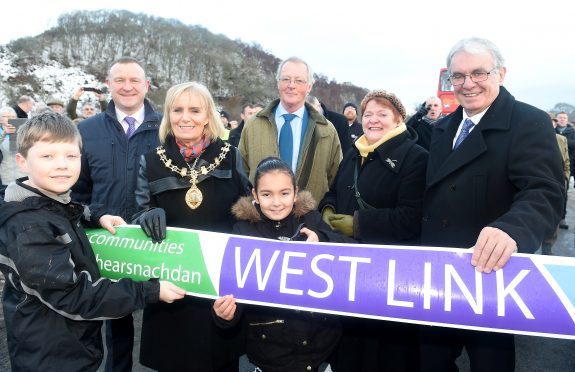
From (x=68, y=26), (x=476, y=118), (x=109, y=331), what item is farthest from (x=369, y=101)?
(x=68, y=26)

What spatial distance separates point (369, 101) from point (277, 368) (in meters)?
1.87

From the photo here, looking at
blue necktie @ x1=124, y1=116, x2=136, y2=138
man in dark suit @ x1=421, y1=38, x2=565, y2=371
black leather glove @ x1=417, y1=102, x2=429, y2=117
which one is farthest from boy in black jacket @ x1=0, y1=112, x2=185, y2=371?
black leather glove @ x1=417, y1=102, x2=429, y2=117

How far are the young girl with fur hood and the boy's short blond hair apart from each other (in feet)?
3.19

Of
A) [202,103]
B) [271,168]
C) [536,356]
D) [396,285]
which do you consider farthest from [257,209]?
[536,356]

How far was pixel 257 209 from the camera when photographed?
7.68 feet

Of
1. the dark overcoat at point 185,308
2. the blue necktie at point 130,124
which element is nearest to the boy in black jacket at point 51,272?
the dark overcoat at point 185,308

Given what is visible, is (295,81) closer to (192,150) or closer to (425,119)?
(192,150)

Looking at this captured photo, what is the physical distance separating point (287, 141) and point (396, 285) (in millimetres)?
2041

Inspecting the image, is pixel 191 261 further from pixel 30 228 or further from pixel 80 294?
pixel 30 228

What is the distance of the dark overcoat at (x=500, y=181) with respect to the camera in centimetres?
182

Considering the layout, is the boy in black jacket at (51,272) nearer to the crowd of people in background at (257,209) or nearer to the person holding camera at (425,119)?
the crowd of people in background at (257,209)

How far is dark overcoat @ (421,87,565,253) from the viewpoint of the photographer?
1820 millimetres

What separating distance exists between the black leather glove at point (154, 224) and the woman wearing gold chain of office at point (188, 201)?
0.8 inches

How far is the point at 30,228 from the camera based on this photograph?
1689 mm
